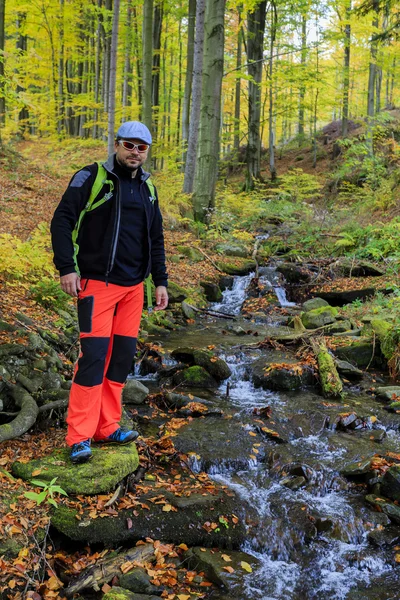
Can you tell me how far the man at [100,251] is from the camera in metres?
3.27

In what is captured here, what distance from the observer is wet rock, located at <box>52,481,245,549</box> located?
320 centimetres

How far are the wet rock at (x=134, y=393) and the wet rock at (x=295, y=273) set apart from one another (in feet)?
24.1

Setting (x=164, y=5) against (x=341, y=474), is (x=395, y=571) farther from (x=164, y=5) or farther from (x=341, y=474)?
(x=164, y=5)

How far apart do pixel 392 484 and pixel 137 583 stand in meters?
2.53

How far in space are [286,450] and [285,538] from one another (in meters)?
1.32

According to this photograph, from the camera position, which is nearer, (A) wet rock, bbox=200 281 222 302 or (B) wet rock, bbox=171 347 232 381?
(B) wet rock, bbox=171 347 232 381

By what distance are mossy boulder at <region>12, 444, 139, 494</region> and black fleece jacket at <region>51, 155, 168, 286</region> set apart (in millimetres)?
1387

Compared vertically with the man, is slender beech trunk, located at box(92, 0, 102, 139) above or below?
above

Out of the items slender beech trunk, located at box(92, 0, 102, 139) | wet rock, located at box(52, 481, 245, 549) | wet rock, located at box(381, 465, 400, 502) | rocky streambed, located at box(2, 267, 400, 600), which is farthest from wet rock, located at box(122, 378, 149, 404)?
slender beech trunk, located at box(92, 0, 102, 139)

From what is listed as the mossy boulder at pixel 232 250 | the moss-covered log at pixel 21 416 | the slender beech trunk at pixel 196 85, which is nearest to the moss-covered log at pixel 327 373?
the moss-covered log at pixel 21 416

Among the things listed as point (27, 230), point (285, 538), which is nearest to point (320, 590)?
point (285, 538)

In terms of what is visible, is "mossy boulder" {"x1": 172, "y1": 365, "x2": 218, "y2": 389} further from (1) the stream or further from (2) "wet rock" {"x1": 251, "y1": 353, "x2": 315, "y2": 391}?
(2) "wet rock" {"x1": 251, "y1": 353, "x2": 315, "y2": 391}

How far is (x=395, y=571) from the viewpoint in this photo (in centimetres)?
356

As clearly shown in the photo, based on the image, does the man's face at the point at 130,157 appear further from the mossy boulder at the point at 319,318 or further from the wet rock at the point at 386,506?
the mossy boulder at the point at 319,318
